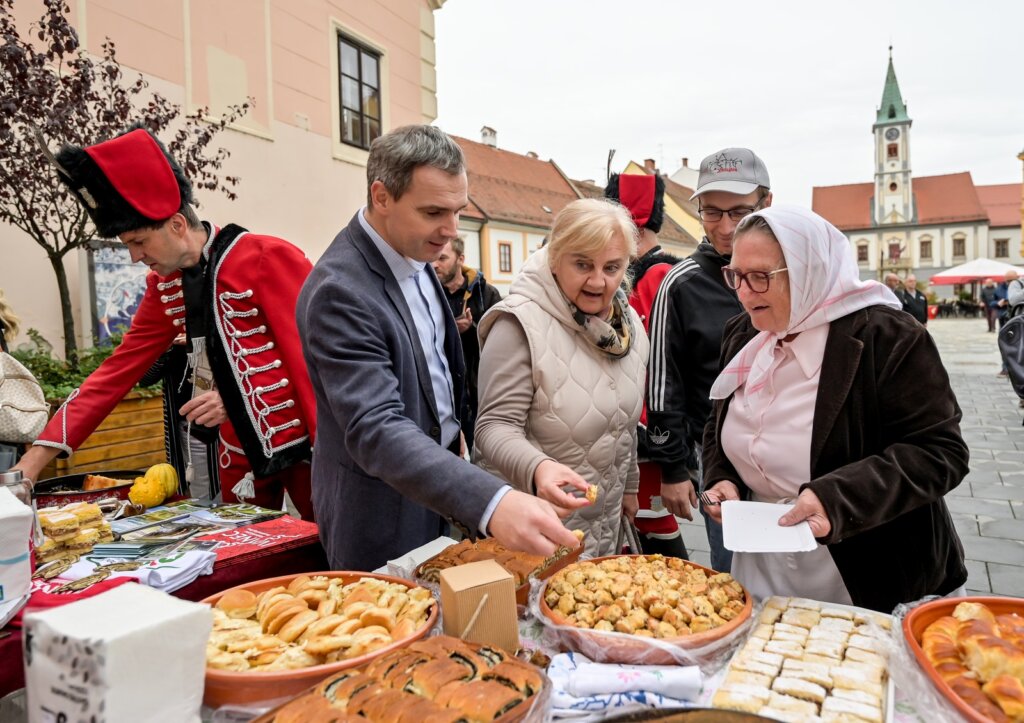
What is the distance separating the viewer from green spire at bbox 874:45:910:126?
65062 mm

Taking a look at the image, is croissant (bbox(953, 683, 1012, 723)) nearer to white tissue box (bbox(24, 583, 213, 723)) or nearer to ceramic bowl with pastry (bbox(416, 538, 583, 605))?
ceramic bowl with pastry (bbox(416, 538, 583, 605))

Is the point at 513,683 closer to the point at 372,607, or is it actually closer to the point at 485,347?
the point at 372,607

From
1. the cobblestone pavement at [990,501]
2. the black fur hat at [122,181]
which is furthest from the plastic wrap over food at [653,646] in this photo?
the cobblestone pavement at [990,501]

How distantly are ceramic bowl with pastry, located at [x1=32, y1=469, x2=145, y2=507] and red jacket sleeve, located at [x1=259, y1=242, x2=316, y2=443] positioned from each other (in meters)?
0.86

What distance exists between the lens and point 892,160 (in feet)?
210

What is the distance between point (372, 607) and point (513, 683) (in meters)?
0.37

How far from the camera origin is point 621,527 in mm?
2666

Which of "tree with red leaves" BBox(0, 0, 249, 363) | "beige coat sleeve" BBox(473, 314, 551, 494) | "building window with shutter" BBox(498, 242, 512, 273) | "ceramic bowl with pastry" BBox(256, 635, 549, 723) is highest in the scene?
"building window with shutter" BBox(498, 242, 512, 273)

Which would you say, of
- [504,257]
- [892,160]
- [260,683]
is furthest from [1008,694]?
[892,160]

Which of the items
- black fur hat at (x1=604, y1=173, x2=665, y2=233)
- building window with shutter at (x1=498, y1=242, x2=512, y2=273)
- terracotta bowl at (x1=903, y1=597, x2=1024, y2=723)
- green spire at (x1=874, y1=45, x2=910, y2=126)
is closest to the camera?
terracotta bowl at (x1=903, y1=597, x2=1024, y2=723)

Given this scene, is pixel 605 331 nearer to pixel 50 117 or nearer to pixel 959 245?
pixel 50 117

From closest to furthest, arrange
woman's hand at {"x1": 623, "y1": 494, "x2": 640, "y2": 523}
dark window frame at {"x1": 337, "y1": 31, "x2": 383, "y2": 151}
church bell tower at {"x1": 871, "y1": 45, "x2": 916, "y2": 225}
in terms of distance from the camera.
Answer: woman's hand at {"x1": 623, "y1": 494, "x2": 640, "y2": 523} → dark window frame at {"x1": 337, "y1": 31, "x2": 383, "y2": 151} → church bell tower at {"x1": 871, "y1": 45, "x2": 916, "y2": 225}

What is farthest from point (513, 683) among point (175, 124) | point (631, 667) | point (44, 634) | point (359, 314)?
point (175, 124)

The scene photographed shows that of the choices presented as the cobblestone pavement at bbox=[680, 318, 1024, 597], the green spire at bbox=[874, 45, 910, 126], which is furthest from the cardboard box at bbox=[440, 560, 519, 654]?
the green spire at bbox=[874, 45, 910, 126]
